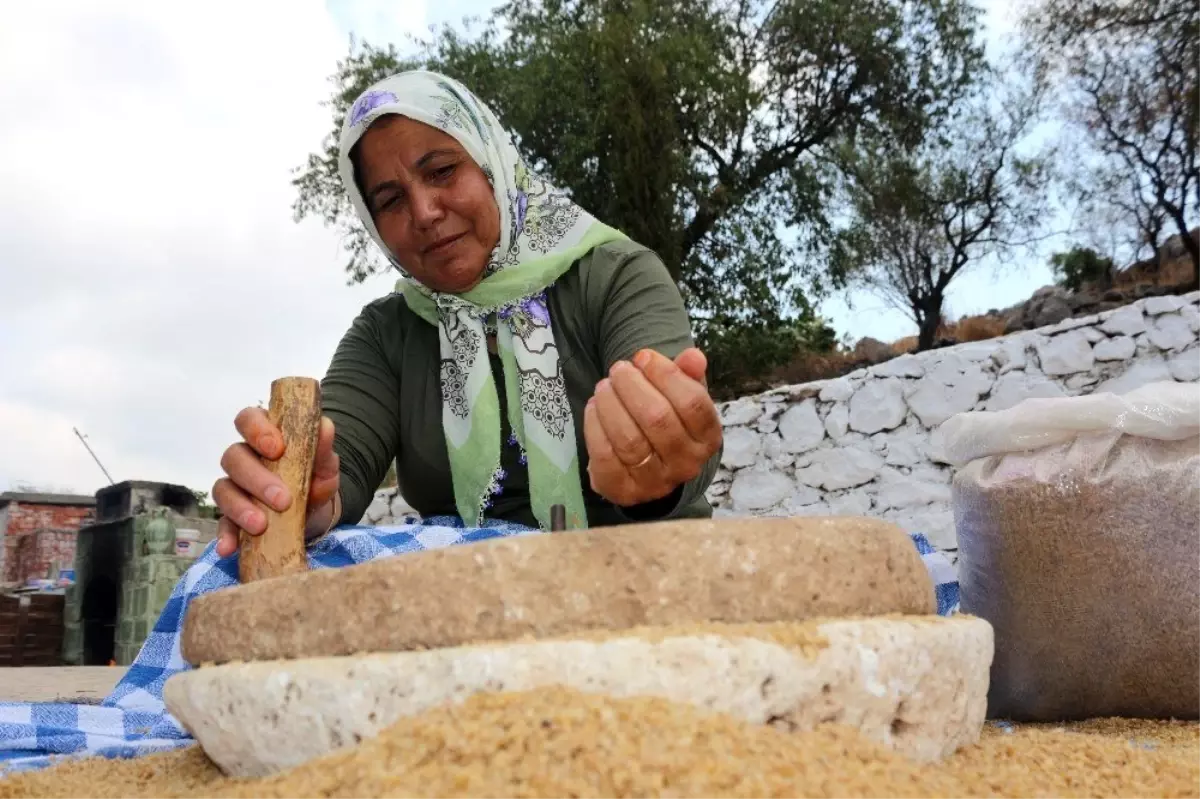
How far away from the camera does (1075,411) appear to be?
1.89 m

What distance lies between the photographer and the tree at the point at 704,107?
1051cm

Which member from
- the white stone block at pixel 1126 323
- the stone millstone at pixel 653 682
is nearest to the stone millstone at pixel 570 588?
the stone millstone at pixel 653 682

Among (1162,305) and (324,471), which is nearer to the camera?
(324,471)

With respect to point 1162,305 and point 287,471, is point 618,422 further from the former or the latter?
point 1162,305

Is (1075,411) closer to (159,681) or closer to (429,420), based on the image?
(429,420)

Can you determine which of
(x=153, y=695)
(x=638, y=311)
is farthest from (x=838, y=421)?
(x=153, y=695)

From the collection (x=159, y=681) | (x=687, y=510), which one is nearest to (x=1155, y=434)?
(x=687, y=510)

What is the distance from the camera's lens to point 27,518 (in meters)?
14.7

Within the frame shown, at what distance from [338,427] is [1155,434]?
1.76 metres

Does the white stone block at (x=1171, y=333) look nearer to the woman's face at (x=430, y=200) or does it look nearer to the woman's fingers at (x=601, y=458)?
the woman's face at (x=430, y=200)

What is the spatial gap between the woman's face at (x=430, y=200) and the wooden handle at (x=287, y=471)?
0.83m

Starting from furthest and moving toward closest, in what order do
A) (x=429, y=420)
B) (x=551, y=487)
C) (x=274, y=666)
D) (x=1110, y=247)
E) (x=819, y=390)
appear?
1. (x=1110, y=247)
2. (x=819, y=390)
3. (x=429, y=420)
4. (x=551, y=487)
5. (x=274, y=666)

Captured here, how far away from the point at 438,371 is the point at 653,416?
1.34 metres

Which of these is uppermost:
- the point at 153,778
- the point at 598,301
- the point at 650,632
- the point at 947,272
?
the point at 947,272
